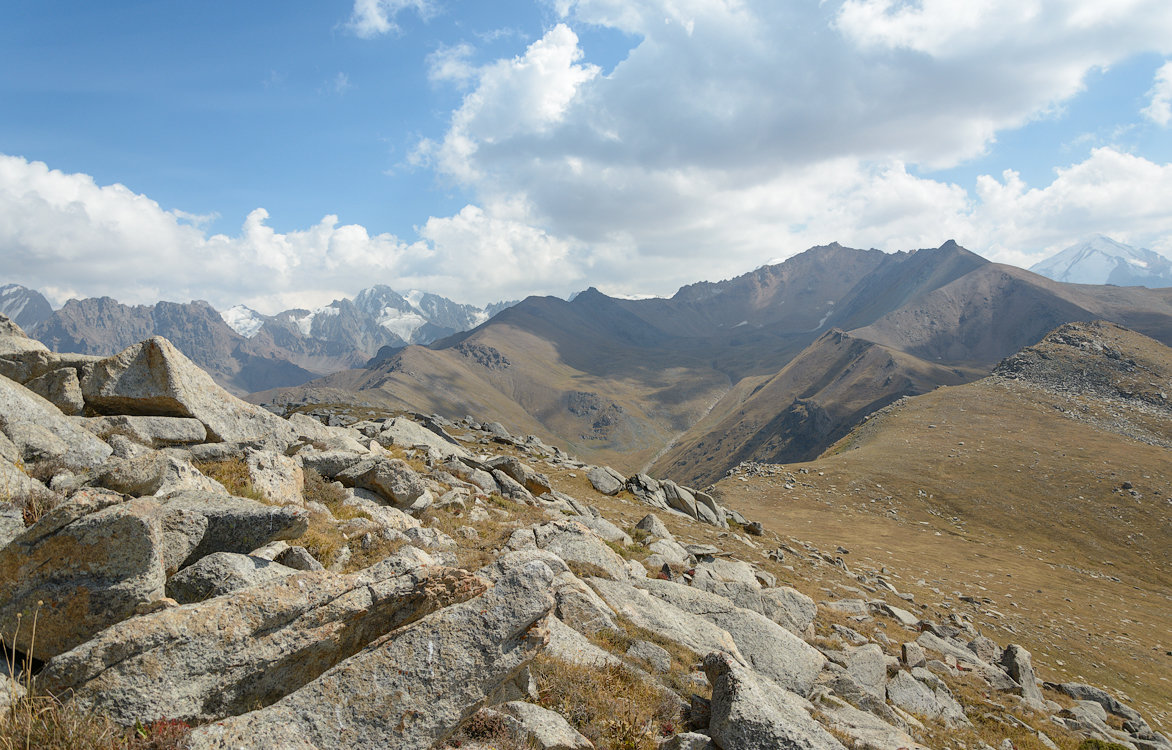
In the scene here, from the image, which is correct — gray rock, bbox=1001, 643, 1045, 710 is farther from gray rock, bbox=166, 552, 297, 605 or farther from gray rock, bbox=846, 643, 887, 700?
gray rock, bbox=166, 552, 297, 605

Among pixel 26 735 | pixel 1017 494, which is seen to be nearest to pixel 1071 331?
pixel 1017 494

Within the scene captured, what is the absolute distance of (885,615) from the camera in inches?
1014

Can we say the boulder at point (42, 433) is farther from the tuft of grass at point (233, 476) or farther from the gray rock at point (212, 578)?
the gray rock at point (212, 578)

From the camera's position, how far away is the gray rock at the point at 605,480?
128ft

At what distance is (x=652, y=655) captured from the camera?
1121cm

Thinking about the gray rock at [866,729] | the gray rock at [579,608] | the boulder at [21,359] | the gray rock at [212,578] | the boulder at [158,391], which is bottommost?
the gray rock at [866,729]

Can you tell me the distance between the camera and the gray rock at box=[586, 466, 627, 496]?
1537 inches

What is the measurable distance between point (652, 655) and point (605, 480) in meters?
28.8

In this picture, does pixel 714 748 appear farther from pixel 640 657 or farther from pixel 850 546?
pixel 850 546

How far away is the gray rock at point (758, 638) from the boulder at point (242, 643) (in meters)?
9.13

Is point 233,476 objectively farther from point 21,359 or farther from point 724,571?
point 724,571

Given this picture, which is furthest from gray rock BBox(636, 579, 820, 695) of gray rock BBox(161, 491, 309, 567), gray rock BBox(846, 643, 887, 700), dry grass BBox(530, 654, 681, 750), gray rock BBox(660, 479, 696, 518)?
gray rock BBox(660, 479, 696, 518)

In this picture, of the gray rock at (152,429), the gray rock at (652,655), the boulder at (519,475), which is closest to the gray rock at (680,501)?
the boulder at (519,475)

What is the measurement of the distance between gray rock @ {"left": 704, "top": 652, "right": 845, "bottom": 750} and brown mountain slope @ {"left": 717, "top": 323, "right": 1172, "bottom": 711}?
1051 inches
